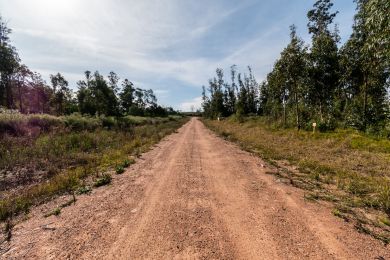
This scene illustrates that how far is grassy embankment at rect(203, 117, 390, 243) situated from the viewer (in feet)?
15.7

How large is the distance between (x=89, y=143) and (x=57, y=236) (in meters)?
10.7

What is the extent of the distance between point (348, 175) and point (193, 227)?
5.73m

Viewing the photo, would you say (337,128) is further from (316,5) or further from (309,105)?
(316,5)

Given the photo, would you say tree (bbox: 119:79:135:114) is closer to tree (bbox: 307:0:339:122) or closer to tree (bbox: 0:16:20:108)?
tree (bbox: 0:16:20:108)

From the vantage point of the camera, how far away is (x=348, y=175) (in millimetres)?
7480

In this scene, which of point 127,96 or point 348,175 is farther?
point 127,96

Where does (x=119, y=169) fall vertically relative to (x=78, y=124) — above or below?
below

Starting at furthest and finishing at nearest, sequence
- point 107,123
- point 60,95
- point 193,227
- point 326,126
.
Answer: point 60,95 < point 107,123 < point 326,126 < point 193,227

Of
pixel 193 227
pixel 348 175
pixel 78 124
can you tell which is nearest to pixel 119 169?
pixel 193 227

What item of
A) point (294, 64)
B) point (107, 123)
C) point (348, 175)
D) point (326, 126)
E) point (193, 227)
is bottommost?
point (193, 227)

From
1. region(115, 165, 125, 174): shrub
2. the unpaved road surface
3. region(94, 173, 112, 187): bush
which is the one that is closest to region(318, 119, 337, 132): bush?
the unpaved road surface

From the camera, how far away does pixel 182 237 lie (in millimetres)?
4043

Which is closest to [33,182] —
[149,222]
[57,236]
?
[57,236]

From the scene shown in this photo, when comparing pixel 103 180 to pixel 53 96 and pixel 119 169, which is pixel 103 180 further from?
pixel 53 96
